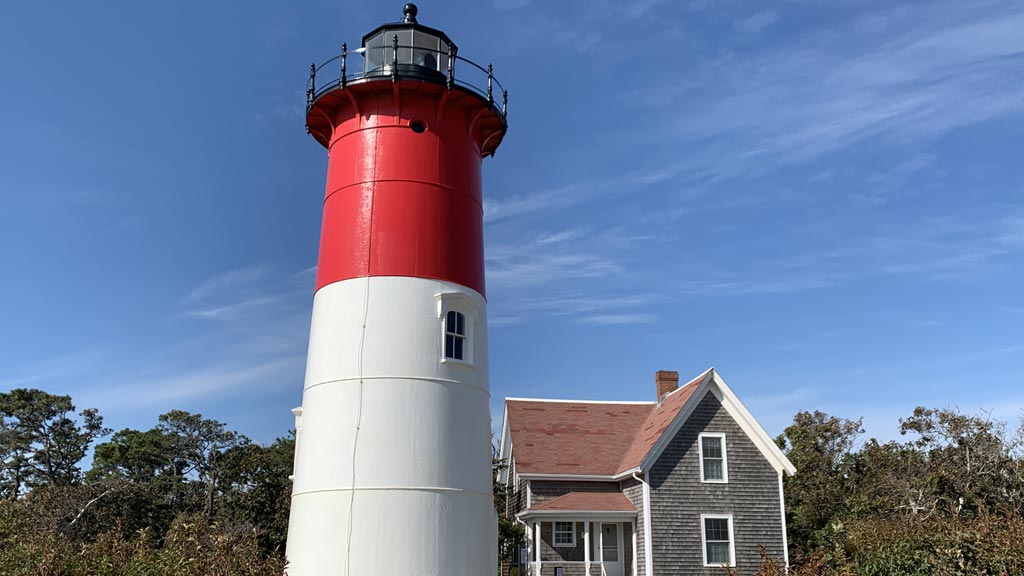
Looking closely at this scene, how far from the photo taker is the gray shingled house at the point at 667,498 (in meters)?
21.5

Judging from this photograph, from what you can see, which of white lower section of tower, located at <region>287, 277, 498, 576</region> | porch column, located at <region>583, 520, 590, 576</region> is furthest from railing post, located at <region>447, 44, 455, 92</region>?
porch column, located at <region>583, 520, 590, 576</region>

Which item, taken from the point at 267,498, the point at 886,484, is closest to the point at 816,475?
the point at 886,484

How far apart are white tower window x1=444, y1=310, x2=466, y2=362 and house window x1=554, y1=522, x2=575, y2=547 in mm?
10465

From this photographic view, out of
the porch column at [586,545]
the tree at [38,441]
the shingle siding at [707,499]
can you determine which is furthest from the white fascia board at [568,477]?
the tree at [38,441]

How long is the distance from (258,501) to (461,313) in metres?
15.6

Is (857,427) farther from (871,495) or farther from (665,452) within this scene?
(665,452)

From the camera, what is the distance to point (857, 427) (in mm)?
35125

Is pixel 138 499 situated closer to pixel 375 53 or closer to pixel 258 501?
pixel 258 501

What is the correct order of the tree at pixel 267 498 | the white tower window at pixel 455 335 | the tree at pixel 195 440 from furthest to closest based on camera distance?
the tree at pixel 195 440
the tree at pixel 267 498
the white tower window at pixel 455 335

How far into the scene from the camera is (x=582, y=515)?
2191cm

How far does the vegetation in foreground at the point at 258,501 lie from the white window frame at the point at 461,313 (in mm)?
4133

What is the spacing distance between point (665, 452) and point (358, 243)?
1144cm

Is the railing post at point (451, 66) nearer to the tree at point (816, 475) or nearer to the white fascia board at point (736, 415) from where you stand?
the white fascia board at point (736, 415)

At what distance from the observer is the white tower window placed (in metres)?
13.9
